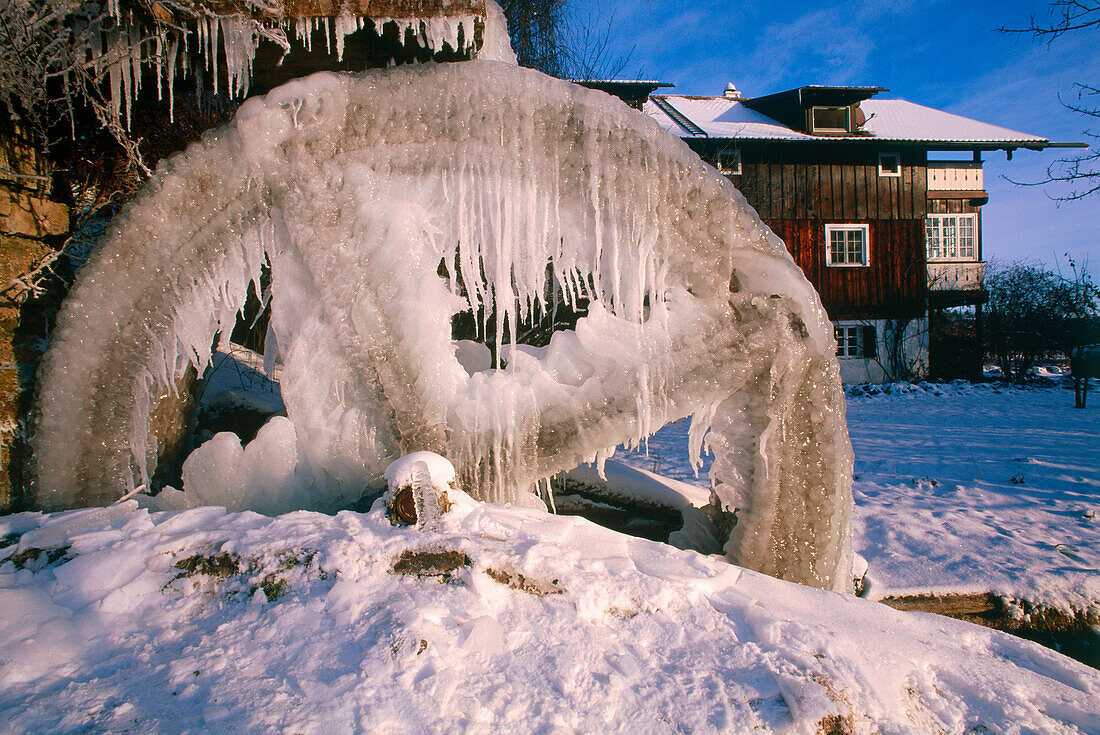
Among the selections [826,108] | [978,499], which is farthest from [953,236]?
Result: [978,499]

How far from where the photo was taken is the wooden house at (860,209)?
57.6 ft

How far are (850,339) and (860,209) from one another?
4430 mm

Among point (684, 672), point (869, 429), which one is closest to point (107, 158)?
point (684, 672)

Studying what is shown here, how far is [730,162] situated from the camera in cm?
1628

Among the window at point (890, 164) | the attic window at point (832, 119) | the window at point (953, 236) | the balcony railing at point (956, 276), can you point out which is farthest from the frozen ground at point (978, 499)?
the attic window at point (832, 119)

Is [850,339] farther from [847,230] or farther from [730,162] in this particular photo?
[730,162]

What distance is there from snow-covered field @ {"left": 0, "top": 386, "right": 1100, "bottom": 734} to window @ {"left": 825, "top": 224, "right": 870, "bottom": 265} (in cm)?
1854

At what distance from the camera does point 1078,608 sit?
339 centimetres

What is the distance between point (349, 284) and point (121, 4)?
1.91 metres

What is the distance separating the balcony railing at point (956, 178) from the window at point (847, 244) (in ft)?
14.2

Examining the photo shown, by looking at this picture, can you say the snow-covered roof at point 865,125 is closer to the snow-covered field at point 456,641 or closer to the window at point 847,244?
the window at point 847,244

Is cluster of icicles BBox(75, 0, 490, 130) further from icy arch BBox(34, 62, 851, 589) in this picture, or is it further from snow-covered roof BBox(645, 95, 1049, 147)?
snow-covered roof BBox(645, 95, 1049, 147)

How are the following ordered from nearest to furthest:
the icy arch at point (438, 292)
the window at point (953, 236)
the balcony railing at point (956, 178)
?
1. the icy arch at point (438, 292)
2. the balcony railing at point (956, 178)
3. the window at point (953, 236)

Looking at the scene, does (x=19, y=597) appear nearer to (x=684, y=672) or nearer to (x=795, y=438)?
(x=684, y=672)
